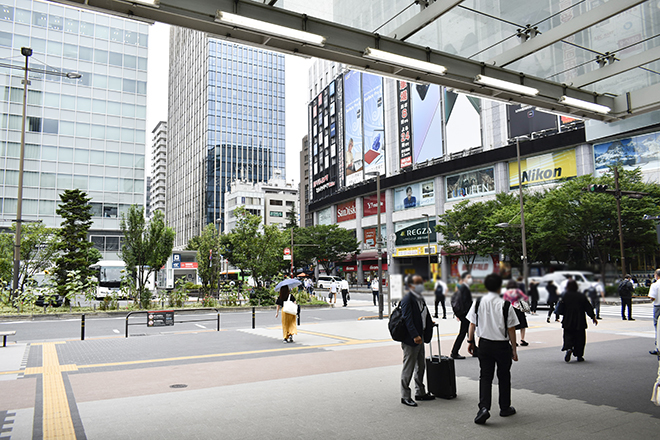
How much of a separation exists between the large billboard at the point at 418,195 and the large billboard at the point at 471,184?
2.70 meters

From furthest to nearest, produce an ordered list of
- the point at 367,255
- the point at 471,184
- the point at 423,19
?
the point at 367,255 < the point at 471,184 < the point at 423,19

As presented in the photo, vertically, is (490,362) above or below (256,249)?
below

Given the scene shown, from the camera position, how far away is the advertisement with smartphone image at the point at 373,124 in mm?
66500

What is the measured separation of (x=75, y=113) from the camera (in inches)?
2178

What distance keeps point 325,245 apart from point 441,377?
201 feet

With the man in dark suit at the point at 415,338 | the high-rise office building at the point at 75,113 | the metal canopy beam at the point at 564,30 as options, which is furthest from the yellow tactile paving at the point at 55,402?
the high-rise office building at the point at 75,113

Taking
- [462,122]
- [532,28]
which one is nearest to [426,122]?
[462,122]

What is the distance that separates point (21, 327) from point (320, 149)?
6780cm

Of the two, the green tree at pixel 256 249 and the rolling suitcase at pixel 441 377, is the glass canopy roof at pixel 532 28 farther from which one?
the green tree at pixel 256 249

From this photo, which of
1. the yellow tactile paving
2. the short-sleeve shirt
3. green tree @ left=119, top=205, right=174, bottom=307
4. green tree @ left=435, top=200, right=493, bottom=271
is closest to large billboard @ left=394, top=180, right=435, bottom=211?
green tree @ left=435, top=200, right=493, bottom=271

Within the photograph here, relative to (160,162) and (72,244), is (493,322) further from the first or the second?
(160,162)

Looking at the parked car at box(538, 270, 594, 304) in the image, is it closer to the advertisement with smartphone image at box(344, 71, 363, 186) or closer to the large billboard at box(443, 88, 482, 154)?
the large billboard at box(443, 88, 482, 154)

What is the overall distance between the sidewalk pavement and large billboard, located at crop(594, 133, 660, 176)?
3340cm

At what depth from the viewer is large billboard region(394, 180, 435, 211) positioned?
197 ft
